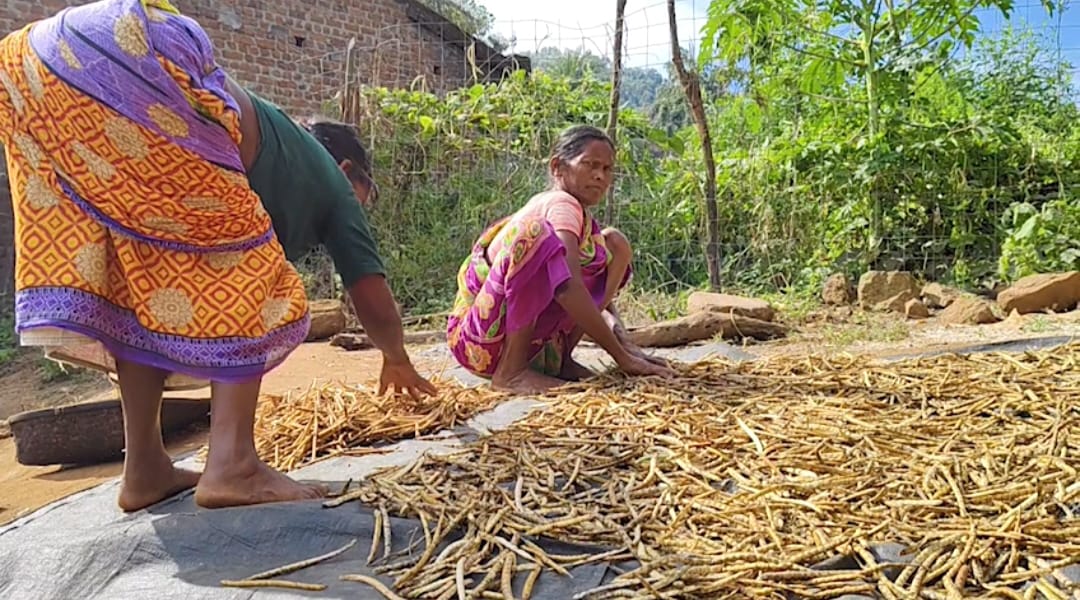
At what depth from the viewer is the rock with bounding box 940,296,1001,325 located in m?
4.65

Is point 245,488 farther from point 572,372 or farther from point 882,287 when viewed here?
point 882,287

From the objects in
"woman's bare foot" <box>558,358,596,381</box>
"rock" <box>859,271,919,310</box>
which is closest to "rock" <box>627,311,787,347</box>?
"woman's bare foot" <box>558,358,596,381</box>

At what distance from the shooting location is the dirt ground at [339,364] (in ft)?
9.87

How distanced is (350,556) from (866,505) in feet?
3.19

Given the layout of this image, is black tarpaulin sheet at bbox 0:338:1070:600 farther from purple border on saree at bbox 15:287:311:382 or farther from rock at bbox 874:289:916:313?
rock at bbox 874:289:916:313

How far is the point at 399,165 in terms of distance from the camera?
738cm

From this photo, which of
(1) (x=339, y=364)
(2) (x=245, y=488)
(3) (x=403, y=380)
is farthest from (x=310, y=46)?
(2) (x=245, y=488)

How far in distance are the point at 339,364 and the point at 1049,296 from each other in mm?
4373

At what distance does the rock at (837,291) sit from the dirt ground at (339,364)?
406 millimetres

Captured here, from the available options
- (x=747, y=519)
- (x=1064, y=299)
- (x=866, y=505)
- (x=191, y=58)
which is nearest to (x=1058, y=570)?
(x=866, y=505)

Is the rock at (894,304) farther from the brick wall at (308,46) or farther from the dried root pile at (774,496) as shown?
the brick wall at (308,46)

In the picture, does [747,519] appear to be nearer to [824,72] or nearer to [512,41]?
[824,72]

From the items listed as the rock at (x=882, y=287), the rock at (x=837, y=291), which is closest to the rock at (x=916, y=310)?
the rock at (x=882, y=287)

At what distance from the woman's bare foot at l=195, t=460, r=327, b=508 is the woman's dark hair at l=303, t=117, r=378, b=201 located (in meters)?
0.86
